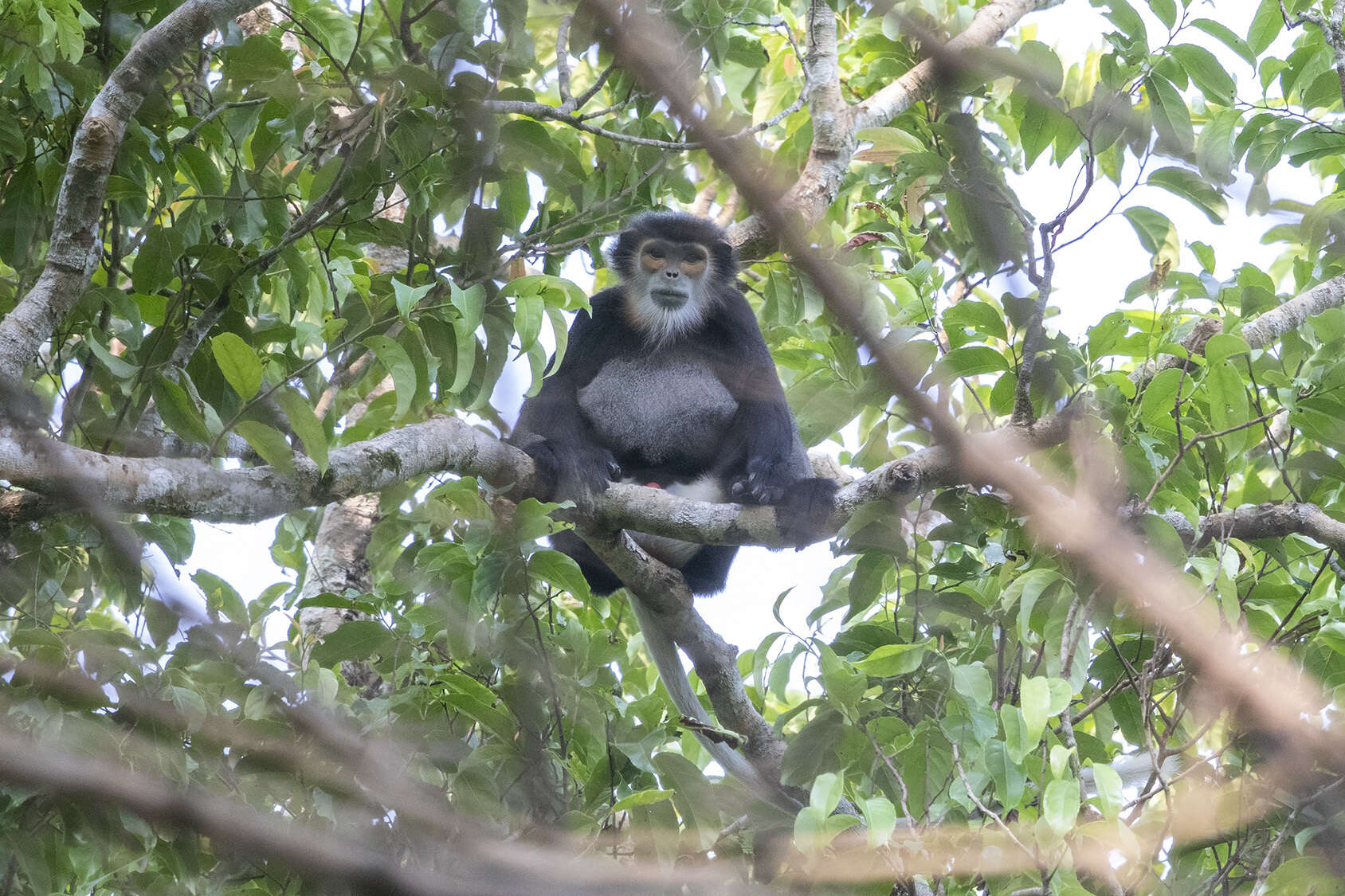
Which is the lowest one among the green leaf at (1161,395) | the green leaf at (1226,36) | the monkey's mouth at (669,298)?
the green leaf at (1161,395)

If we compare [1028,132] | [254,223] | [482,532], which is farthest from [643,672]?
[1028,132]

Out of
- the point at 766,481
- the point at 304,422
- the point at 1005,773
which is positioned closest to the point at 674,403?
the point at 766,481

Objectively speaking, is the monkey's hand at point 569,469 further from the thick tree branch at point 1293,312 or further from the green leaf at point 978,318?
the thick tree branch at point 1293,312

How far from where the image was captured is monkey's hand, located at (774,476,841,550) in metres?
3.05

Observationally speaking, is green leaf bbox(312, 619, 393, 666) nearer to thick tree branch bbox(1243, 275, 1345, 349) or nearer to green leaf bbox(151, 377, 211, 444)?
green leaf bbox(151, 377, 211, 444)

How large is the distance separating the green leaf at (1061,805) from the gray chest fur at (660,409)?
2638mm

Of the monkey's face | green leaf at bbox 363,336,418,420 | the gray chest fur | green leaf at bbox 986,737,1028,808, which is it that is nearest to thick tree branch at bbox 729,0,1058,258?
the monkey's face

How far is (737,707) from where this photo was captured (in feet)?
10.9

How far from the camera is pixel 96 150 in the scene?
2.41 metres

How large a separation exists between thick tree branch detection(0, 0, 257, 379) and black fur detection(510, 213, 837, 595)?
1238mm

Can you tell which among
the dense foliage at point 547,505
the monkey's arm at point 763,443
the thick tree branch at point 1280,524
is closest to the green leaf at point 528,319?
the dense foliage at point 547,505

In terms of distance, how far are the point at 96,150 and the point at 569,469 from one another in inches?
53.8

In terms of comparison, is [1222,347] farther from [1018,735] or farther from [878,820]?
[878,820]

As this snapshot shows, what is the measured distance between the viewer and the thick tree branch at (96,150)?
2402 millimetres
